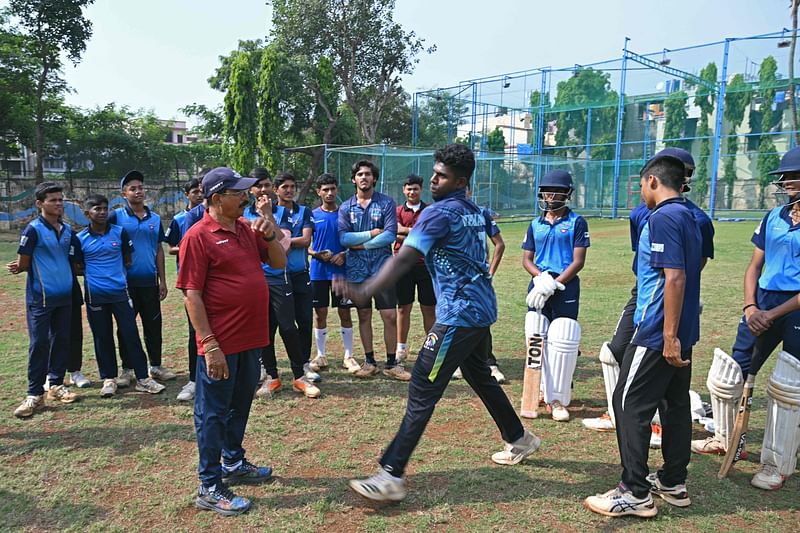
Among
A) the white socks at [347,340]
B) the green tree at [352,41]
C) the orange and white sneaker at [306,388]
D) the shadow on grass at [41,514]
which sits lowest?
the shadow on grass at [41,514]

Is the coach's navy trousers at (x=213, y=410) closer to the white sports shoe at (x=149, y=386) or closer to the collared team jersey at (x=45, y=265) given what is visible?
the white sports shoe at (x=149, y=386)

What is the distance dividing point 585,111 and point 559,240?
29.8 metres

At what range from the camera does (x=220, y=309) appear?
361cm

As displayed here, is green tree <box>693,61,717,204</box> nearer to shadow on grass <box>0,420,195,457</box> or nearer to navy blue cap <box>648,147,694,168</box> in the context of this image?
navy blue cap <box>648,147,694,168</box>

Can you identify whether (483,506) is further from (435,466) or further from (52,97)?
(52,97)

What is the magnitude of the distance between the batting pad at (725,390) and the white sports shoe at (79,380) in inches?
225

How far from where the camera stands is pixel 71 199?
23.3 metres

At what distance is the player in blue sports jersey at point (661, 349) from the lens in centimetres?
337

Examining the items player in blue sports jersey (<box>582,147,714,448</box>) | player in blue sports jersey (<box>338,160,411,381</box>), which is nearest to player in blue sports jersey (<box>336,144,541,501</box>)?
Result: player in blue sports jersey (<box>582,147,714,448</box>)

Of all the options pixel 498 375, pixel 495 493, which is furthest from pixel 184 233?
pixel 495 493

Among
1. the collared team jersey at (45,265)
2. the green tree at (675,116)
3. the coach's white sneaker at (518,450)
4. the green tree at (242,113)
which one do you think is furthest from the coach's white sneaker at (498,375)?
the green tree at (675,116)

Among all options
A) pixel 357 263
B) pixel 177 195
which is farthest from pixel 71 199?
pixel 357 263

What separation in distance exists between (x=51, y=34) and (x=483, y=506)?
2573cm

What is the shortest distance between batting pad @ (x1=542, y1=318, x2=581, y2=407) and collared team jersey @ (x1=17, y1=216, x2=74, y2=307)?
4.50 metres
